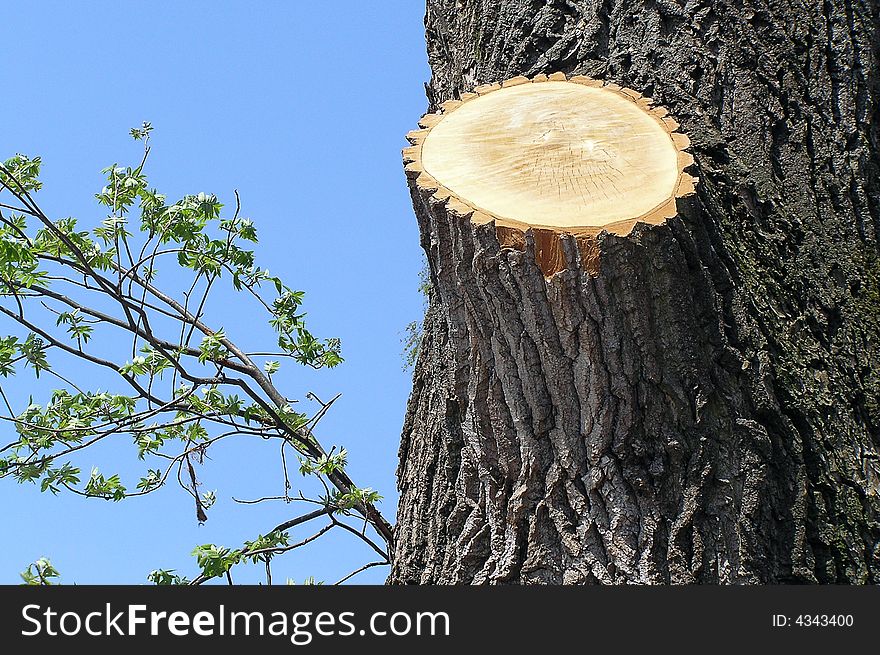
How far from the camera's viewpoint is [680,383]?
1751 mm

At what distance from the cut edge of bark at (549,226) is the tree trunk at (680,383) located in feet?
0.07

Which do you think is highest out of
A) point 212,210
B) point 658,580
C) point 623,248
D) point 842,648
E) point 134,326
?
point 212,210

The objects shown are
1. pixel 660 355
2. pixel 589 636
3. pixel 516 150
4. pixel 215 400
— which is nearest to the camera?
pixel 589 636

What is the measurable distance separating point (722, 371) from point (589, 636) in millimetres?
620

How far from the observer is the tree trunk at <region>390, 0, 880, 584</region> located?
170cm

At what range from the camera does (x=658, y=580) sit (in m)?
1.67

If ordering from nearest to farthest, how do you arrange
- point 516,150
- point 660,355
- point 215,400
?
point 660,355 → point 516,150 → point 215,400

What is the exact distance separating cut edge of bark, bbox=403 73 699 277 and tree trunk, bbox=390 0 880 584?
0.07 feet

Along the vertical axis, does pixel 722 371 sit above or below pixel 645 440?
above

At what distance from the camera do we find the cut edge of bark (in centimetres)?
165

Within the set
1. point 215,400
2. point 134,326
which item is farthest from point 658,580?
point 134,326

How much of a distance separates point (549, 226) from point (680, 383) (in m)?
0.43

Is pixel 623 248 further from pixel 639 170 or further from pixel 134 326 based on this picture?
pixel 134 326

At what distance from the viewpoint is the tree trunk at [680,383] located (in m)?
1.70
